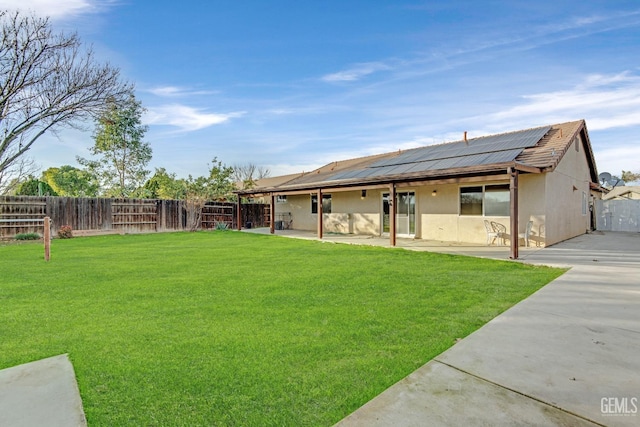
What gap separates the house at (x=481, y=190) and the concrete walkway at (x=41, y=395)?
28.5 feet

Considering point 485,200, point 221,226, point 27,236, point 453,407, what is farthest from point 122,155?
point 453,407

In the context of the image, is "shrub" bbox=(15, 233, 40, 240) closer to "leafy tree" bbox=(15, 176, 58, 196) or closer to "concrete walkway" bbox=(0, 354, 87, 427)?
"leafy tree" bbox=(15, 176, 58, 196)

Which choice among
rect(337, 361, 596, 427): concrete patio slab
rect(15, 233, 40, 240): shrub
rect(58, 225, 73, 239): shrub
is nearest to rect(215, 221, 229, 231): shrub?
rect(58, 225, 73, 239): shrub

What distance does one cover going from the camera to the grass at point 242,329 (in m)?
2.16

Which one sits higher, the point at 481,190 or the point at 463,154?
the point at 463,154

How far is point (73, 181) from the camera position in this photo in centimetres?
2784

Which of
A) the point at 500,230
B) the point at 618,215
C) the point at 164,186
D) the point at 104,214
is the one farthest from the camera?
the point at 164,186

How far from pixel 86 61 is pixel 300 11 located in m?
10.3

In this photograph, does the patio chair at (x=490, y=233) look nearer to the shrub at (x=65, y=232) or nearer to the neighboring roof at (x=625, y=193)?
the neighboring roof at (x=625, y=193)

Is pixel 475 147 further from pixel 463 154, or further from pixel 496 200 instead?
pixel 496 200

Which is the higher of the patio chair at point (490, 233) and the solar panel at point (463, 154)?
the solar panel at point (463, 154)

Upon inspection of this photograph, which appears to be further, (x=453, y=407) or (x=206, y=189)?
(x=206, y=189)

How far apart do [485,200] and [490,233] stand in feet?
3.69

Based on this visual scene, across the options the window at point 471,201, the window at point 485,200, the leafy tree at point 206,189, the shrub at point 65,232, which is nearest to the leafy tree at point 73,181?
the leafy tree at point 206,189
